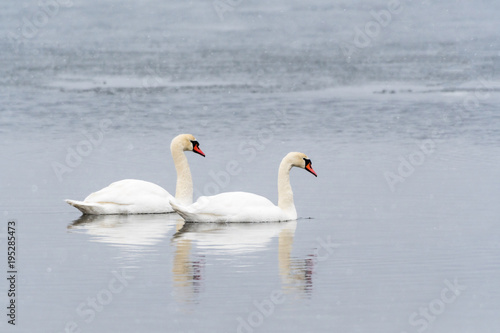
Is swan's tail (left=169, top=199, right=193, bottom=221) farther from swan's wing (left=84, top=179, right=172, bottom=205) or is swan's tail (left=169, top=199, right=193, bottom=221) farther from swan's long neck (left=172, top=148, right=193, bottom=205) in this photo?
swan's long neck (left=172, top=148, right=193, bottom=205)

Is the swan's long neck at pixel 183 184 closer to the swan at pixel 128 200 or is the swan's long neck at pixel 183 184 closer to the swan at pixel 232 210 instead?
the swan at pixel 128 200

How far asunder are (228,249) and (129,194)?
3312mm

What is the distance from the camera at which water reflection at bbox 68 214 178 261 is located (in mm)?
12148

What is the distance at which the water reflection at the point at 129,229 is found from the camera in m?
12.1

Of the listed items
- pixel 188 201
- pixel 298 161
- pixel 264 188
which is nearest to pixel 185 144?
pixel 188 201

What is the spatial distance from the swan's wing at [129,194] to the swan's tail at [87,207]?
93 millimetres

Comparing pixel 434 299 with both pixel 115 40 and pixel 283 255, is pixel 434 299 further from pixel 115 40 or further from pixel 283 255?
pixel 115 40

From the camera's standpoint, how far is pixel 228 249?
11977mm

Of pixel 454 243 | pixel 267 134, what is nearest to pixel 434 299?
pixel 454 243

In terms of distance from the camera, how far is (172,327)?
341 inches

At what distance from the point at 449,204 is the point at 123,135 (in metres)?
9.64

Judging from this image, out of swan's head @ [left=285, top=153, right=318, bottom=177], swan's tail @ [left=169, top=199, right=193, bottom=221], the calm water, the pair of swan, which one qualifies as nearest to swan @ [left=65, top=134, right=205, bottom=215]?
the pair of swan

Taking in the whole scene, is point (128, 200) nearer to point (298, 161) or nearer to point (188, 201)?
point (188, 201)

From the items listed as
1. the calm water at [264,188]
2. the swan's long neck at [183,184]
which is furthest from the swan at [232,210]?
the swan's long neck at [183,184]
